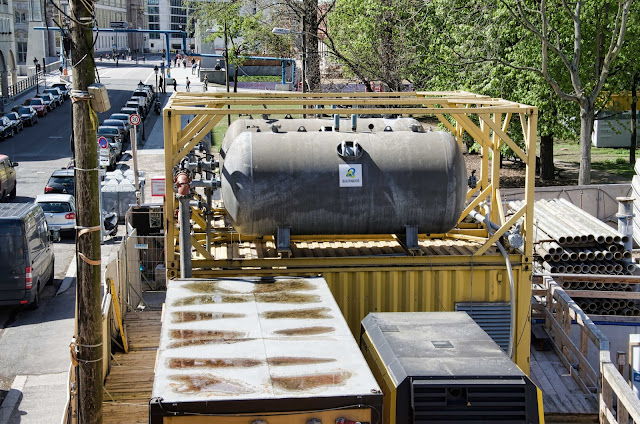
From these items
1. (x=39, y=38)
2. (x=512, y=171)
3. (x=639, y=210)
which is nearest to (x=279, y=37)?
(x=512, y=171)

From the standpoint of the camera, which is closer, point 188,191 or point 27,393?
point 188,191

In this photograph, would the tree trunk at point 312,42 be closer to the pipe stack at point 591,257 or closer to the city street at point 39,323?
the city street at point 39,323

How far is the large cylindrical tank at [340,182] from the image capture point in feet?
38.8

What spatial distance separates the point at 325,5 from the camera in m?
36.1

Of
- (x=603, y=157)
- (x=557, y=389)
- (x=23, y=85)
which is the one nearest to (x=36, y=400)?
(x=557, y=389)

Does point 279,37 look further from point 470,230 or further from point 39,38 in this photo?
point 39,38

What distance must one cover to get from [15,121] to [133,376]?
42.7 m

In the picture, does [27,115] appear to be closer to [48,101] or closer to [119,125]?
[48,101]

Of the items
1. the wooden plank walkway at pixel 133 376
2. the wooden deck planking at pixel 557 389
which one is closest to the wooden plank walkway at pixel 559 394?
the wooden deck planking at pixel 557 389

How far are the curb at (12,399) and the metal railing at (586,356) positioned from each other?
9270 millimetres

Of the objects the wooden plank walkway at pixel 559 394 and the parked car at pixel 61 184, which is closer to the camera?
the wooden plank walkway at pixel 559 394

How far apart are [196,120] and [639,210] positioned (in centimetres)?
1480

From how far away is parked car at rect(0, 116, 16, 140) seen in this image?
48.5 meters

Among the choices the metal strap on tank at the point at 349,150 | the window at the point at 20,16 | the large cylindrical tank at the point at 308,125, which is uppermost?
the window at the point at 20,16
